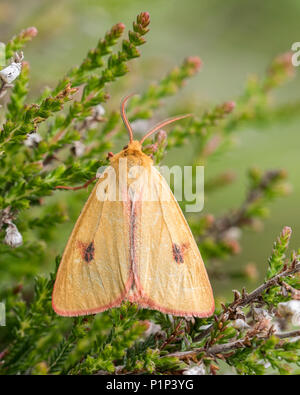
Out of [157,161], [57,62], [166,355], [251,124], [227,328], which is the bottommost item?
[166,355]

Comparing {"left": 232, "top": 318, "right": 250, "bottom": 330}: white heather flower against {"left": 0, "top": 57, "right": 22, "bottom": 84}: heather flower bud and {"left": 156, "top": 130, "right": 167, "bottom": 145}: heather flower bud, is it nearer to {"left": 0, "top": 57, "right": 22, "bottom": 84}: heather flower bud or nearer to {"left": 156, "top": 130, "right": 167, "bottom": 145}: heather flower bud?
{"left": 156, "top": 130, "right": 167, "bottom": 145}: heather flower bud

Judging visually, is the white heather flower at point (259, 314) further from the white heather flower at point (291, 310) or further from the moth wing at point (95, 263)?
the moth wing at point (95, 263)

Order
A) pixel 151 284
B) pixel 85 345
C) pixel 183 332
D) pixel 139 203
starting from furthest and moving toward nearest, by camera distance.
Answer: pixel 85 345
pixel 139 203
pixel 151 284
pixel 183 332

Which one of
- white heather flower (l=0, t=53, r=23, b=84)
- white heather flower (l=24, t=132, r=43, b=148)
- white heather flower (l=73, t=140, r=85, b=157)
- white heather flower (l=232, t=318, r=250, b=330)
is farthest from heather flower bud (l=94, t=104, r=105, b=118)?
white heather flower (l=232, t=318, r=250, b=330)

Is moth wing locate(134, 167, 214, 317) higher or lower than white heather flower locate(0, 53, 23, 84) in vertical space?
lower

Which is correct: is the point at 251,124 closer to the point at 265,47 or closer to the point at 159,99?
the point at 159,99

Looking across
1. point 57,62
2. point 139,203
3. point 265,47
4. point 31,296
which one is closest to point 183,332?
point 139,203

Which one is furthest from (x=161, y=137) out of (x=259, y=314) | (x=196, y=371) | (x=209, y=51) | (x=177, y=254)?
(x=209, y=51)
